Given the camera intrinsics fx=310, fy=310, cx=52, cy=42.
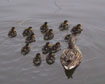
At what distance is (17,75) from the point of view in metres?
7.33

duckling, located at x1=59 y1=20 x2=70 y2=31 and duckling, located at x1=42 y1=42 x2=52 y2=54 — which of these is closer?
duckling, located at x1=42 y1=42 x2=52 y2=54

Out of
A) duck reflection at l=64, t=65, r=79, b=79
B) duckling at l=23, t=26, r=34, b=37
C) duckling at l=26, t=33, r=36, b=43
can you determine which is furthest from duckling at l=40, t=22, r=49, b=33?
duck reflection at l=64, t=65, r=79, b=79

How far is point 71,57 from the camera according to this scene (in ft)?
25.6

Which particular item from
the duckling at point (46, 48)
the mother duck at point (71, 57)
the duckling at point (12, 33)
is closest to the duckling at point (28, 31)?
the duckling at point (12, 33)

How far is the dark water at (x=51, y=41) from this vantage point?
7316mm

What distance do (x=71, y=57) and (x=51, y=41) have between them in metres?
1.29

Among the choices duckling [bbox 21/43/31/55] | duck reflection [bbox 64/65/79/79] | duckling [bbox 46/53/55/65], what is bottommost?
duck reflection [bbox 64/65/79/79]

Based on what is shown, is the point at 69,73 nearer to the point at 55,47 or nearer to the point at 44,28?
the point at 55,47

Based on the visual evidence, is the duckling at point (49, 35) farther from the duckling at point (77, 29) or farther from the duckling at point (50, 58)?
the duckling at point (50, 58)

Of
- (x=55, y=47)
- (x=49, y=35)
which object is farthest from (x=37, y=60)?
(x=49, y=35)

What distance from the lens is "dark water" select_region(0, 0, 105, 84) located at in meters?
7.32

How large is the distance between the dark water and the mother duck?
0.14m

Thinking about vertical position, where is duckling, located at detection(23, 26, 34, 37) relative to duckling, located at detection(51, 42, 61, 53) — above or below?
above

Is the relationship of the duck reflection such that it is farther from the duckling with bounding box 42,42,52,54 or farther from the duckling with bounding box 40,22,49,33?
the duckling with bounding box 40,22,49,33
